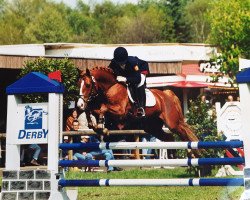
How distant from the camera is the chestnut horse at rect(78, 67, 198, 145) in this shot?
7.07 m

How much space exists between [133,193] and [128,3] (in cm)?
8126

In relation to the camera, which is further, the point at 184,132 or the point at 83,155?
the point at 83,155

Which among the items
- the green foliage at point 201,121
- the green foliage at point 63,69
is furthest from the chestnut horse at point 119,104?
the green foliage at point 63,69

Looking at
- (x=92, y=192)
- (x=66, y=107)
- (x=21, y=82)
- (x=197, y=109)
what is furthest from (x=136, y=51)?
(x=21, y=82)

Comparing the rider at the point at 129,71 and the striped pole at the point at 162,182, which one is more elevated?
the rider at the point at 129,71

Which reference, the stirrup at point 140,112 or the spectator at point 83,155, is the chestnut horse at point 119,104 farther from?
the spectator at point 83,155

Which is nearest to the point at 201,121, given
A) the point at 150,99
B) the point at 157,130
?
the point at 157,130

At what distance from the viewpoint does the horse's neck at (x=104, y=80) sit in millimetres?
7383

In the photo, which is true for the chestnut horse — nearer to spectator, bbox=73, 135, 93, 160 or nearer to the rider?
the rider

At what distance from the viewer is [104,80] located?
7508mm

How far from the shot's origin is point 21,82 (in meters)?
6.59

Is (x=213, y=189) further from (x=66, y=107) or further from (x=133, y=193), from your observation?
(x=66, y=107)

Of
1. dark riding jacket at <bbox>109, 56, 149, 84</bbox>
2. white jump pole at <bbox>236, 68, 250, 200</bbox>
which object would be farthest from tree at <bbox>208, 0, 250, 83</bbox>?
white jump pole at <bbox>236, 68, 250, 200</bbox>

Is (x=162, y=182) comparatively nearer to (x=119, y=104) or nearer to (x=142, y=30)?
(x=119, y=104)
